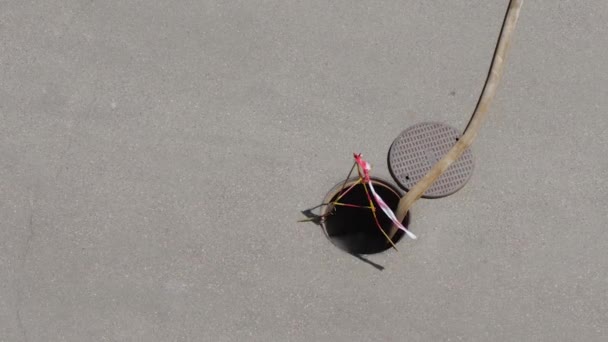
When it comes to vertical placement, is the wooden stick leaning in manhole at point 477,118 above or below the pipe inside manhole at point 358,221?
above

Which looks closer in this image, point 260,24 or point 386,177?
point 386,177

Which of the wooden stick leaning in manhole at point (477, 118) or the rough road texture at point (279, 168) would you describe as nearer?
the wooden stick leaning in manhole at point (477, 118)

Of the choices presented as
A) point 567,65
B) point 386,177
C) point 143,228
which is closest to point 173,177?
point 143,228

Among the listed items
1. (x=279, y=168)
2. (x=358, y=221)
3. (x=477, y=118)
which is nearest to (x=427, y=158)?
(x=477, y=118)

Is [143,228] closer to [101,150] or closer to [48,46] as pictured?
[101,150]

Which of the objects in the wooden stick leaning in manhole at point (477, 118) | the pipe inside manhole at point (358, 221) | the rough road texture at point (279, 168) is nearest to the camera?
the wooden stick leaning in manhole at point (477, 118)

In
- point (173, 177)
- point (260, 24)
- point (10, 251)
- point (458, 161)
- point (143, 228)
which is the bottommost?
point (10, 251)
